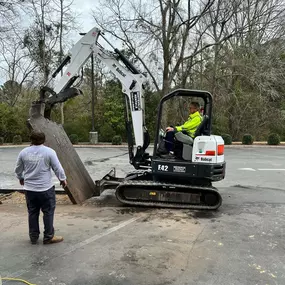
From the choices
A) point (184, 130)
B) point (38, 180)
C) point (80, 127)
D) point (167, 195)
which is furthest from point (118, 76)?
point (80, 127)

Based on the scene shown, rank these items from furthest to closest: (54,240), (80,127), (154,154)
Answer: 1. (80,127)
2. (154,154)
3. (54,240)

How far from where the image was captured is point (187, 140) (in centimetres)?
632

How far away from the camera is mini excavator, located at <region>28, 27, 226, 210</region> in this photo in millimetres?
6250

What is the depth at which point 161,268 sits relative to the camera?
3.76 metres

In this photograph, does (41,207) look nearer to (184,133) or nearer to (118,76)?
(184,133)

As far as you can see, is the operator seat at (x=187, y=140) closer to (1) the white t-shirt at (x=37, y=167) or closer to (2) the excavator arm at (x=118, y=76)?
(2) the excavator arm at (x=118, y=76)

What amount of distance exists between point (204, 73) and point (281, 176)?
55.6 feet

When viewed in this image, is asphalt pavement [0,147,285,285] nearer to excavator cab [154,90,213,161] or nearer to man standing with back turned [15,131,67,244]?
man standing with back turned [15,131,67,244]

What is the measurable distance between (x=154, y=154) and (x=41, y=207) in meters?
2.67

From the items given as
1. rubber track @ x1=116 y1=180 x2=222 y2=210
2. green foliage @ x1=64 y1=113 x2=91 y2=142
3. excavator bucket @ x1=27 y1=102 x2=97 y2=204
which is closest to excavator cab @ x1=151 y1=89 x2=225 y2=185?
rubber track @ x1=116 y1=180 x2=222 y2=210

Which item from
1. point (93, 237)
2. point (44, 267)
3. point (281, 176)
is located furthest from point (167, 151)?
point (281, 176)

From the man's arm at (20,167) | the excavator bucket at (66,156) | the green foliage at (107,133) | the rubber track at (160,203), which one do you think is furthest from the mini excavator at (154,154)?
the green foliage at (107,133)

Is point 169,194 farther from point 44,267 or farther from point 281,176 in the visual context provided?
point 281,176

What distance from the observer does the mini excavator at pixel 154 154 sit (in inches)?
246
